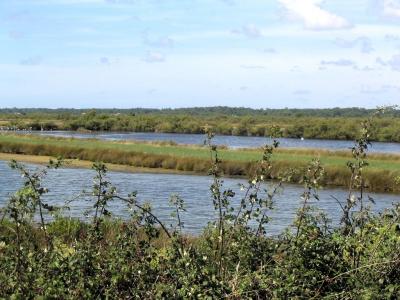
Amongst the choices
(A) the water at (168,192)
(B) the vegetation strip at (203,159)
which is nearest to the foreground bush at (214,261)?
(A) the water at (168,192)

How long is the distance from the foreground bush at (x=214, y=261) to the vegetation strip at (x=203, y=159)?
31.1m

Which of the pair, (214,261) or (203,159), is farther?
(203,159)

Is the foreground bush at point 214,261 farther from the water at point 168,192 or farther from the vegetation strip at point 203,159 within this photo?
the vegetation strip at point 203,159

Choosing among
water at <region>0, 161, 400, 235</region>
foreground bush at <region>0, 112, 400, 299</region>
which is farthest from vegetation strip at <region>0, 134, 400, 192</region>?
foreground bush at <region>0, 112, 400, 299</region>

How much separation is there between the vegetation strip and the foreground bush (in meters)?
31.1

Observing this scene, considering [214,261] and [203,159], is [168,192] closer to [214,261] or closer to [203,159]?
[203,159]

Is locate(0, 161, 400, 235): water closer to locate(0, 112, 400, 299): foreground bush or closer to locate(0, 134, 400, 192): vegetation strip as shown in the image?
locate(0, 134, 400, 192): vegetation strip

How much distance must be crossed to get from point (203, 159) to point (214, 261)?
134ft

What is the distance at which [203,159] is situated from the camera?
45.8 m

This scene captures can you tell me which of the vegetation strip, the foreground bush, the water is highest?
the foreground bush

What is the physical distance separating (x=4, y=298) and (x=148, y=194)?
24.5m

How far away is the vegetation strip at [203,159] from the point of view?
37781 mm

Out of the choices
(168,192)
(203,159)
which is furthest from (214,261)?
(203,159)

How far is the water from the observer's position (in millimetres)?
20531
